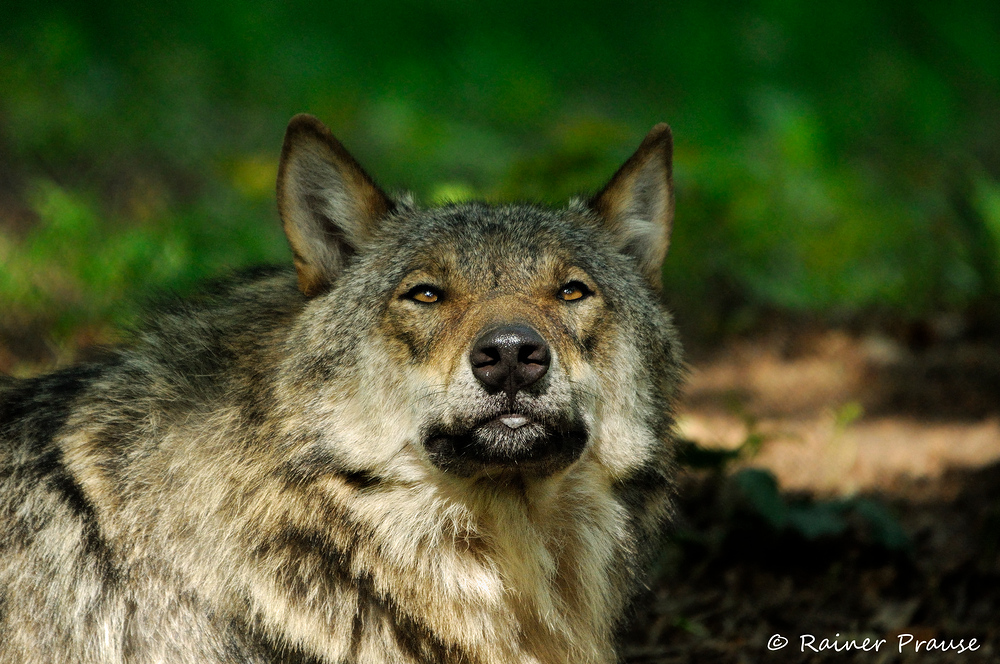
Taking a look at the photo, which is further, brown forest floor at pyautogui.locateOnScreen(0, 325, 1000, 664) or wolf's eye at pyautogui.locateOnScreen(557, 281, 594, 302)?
brown forest floor at pyautogui.locateOnScreen(0, 325, 1000, 664)

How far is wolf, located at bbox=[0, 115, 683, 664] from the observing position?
Answer: 3.57m

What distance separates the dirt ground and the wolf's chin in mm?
1473

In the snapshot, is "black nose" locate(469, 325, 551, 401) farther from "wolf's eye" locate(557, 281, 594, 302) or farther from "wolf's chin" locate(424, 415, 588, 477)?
"wolf's eye" locate(557, 281, 594, 302)

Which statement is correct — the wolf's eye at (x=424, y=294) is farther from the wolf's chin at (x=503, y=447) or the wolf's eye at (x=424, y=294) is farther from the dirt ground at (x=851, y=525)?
the dirt ground at (x=851, y=525)

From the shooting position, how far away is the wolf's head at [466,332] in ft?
11.6

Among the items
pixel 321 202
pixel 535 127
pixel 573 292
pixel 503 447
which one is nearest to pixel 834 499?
pixel 573 292

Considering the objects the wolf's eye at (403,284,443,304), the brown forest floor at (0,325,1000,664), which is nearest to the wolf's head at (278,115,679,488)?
the wolf's eye at (403,284,443,304)

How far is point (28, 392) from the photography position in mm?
4117

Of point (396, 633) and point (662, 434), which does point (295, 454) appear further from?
point (662, 434)

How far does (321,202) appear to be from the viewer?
4227 mm

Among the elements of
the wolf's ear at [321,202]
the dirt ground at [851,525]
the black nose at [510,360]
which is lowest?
the dirt ground at [851,525]

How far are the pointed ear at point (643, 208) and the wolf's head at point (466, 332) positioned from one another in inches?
0.7

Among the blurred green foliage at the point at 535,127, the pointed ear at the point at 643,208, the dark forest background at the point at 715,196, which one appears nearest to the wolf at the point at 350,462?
the pointed ear at the point at 643,208

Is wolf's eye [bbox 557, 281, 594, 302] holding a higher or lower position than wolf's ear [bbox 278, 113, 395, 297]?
lower
